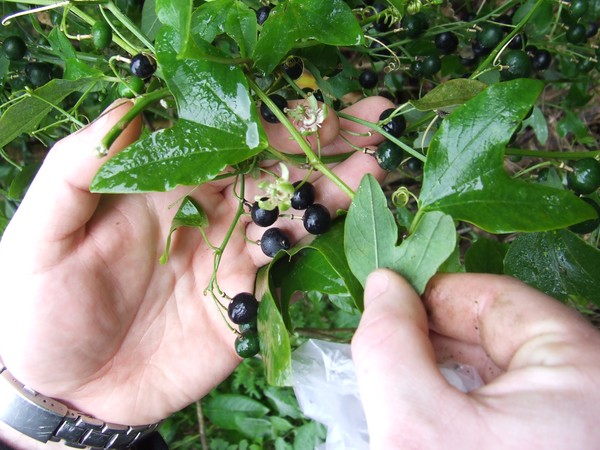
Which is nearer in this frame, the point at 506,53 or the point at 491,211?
the point at 491,211

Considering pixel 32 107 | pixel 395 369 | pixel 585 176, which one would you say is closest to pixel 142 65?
pixel 32 107

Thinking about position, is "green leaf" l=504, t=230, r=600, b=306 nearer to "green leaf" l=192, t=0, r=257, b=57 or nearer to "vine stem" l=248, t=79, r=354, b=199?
"vine stem" l=248, t=79, r=354, b=199

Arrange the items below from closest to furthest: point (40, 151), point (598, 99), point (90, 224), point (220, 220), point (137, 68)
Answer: point (137, 68) < point (90, 224) < point (220, 220) < point (40, 151) < point (598, 99)

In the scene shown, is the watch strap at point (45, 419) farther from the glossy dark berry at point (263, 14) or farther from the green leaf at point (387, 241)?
the glossy dark berry at point (263, 14)

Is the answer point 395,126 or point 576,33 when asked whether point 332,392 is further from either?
point 576,33

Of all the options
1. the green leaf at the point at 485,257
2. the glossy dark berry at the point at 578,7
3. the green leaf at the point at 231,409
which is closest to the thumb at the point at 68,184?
the green leaf at the point at 485,257

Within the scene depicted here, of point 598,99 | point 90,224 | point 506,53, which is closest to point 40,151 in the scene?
point 90,224

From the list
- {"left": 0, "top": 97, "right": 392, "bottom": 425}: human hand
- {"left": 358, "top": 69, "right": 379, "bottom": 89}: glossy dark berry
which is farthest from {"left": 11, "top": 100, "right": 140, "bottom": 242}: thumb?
{"left": 358, "top": 69, "right": 379, "bottom": 89}: glossy dark berry

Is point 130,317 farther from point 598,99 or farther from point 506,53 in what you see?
point 598,99
